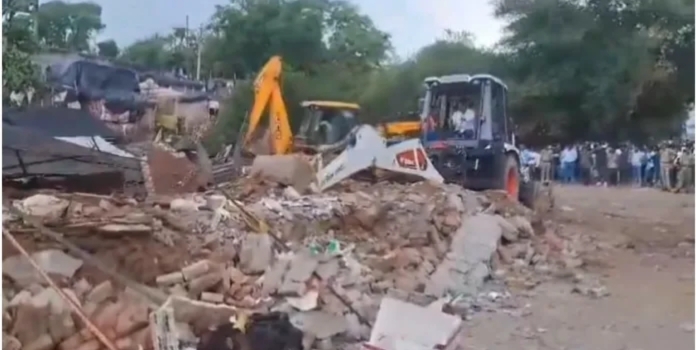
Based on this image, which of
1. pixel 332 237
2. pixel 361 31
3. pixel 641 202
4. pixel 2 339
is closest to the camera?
pixel 2 339

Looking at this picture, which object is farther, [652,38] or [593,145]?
[593,145]

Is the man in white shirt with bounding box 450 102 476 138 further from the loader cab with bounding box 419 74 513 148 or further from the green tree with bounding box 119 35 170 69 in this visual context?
the green tree with bounding box 119 35 170 69

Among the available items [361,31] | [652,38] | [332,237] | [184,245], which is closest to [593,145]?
→ [652,38]

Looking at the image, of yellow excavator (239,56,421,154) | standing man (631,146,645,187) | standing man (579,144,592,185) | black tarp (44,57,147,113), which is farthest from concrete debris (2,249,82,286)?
standing man (579,144,592,185)

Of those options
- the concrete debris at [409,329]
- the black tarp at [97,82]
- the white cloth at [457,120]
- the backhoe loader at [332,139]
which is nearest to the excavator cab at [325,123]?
the backhoe loader at [332,139]

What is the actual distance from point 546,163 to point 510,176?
146 cm

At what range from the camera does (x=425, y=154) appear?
4438 mm

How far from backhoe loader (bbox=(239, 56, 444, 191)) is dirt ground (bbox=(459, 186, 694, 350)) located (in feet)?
2.97

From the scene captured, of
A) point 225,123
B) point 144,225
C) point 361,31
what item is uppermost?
point 361,31

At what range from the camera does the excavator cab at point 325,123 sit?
4.45 metres

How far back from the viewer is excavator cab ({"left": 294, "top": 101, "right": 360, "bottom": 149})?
445cm

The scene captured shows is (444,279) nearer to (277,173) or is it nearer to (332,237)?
(332,237)

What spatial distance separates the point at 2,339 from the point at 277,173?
2376 millimetres

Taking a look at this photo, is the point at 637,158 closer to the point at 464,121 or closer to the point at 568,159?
the point at 568,159
